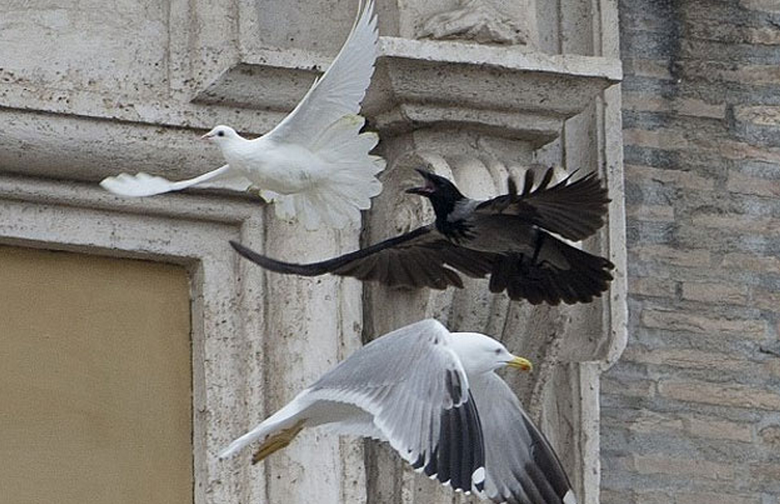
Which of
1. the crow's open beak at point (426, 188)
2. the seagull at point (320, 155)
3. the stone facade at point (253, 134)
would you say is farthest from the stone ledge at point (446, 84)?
the seagull at point (320, 155)

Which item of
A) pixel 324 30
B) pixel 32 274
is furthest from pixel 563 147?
pixel 32 274

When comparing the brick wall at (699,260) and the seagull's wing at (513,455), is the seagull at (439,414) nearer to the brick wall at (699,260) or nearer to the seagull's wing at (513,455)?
the seagull's wing at (513,455)

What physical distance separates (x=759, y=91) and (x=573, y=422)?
811 millimetres

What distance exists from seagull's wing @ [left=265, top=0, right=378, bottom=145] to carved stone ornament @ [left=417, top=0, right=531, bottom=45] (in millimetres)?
623

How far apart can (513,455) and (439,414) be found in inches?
15.5

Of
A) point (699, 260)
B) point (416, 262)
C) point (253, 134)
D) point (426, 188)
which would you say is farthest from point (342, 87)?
point (699, 260)

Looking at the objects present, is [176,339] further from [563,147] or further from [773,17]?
[773,17]

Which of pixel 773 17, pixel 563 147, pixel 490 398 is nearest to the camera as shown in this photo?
pixel 490 398

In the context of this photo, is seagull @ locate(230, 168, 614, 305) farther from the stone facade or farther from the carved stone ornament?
the carved stone ornament

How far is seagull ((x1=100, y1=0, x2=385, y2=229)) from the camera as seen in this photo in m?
5.66

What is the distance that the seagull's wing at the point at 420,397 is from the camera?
220 inches

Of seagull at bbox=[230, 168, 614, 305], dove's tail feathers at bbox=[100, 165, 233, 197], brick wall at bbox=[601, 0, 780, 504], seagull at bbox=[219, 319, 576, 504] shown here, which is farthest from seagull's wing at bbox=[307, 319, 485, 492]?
brick wall at bbox=[601, 0, 780, 504]

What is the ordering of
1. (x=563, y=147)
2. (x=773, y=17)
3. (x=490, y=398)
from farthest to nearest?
1. (x=773, y=17)
2. (x=563, y=147)
3. (x=490, y=398)

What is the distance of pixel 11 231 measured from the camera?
6266 millimetres
